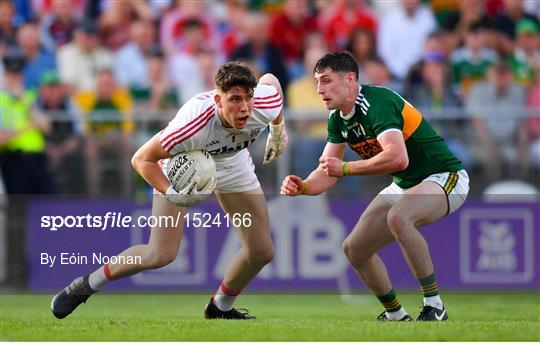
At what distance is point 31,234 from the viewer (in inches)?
619

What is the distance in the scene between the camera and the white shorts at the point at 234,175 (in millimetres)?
10992

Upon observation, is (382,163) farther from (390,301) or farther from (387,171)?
(390,301)

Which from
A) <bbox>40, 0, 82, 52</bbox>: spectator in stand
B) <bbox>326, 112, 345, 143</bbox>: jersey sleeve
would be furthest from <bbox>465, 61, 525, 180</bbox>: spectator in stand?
<bbox>40, 0, 82, 52</bbox>: spectator in stand

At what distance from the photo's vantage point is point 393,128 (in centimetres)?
1051

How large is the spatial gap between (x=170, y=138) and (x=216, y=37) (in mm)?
8601

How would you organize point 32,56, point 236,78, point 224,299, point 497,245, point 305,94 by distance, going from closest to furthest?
point 236,78 < point 224,299 < point 497,245 < point 305,94 < point 32,56

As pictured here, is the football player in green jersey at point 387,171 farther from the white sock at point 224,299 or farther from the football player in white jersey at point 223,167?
the white sock at point 224,299

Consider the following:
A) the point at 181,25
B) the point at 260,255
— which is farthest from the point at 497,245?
the point at 181,25

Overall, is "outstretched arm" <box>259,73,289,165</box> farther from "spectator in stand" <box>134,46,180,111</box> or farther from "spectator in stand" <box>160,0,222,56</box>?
"spectator in stand" <box>160,0,222,56</box>

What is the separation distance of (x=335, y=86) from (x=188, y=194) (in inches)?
61.4

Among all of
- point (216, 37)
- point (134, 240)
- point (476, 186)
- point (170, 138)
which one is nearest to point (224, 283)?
point (170, 138)

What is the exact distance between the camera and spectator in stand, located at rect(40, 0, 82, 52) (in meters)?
18.4

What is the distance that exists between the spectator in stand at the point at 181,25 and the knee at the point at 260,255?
7612 millimetres

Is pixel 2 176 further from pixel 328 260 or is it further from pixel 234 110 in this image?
pixel 234 110
